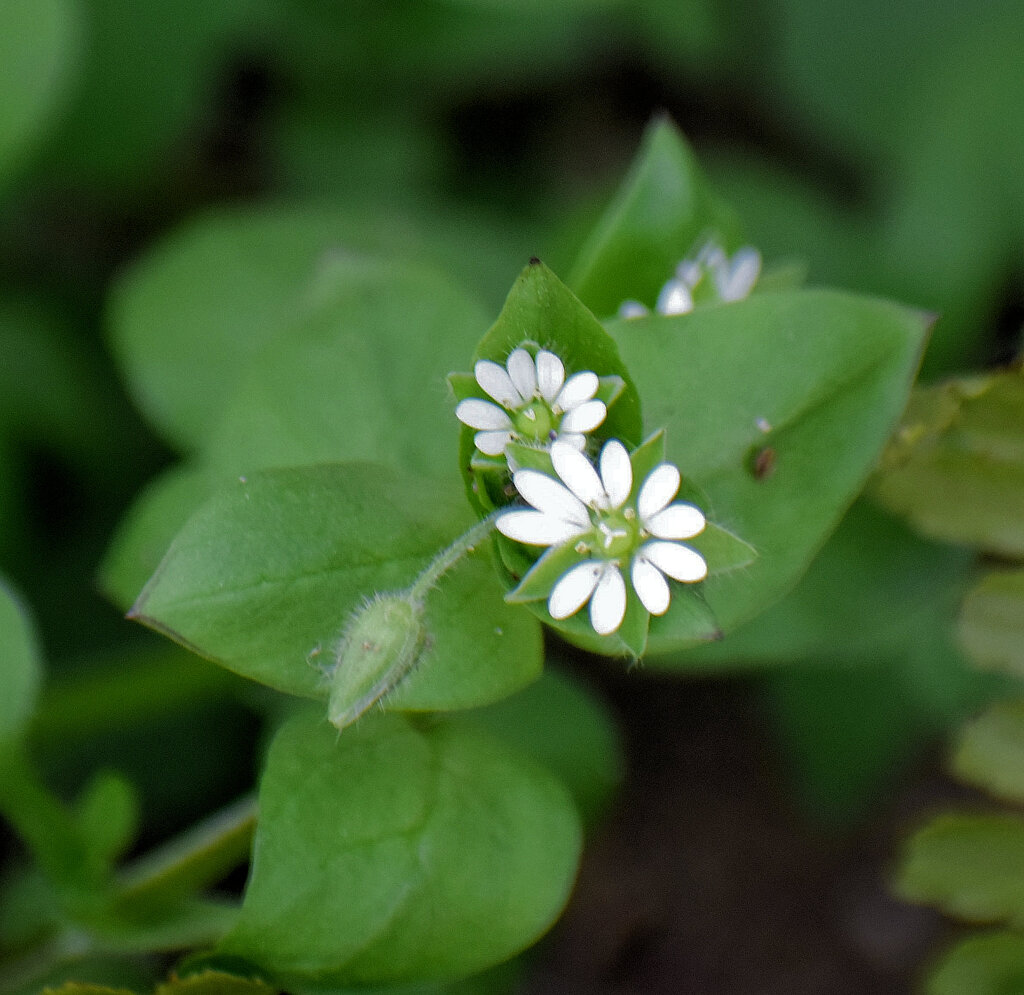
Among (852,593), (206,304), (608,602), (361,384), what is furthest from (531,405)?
(206,304)

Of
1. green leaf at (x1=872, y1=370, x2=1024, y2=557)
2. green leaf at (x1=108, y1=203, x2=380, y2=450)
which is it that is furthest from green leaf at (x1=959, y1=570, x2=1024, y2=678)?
green leaf at (x1=108, y1=203, x2=380, y2=450)

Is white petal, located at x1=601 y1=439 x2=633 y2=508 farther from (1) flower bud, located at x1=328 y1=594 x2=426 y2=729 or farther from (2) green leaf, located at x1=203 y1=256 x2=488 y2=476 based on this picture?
(2) green leaf, located at x1=203 y1=256 x2=488 y2=476

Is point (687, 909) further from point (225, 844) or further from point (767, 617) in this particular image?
point (225, 844)

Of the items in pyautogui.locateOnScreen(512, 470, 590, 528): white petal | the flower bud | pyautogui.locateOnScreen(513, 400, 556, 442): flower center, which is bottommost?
the flower bud

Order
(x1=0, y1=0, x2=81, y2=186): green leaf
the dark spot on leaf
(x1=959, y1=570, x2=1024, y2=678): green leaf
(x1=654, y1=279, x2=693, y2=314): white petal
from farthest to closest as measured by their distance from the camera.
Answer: (x1=0, y1=0, x2=81, y2=186): green leaf
(x1=959, y1=570, x2=1024, y2=678): green leaf
(x1=654, y1=279, x2=693, y2=314): white petal
the dark spot on leaf

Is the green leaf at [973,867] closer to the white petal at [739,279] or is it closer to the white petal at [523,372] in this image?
the white petal at [739,279]

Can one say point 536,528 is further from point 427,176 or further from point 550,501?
point 427,176

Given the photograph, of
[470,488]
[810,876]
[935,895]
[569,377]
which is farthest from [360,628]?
[810,876]
